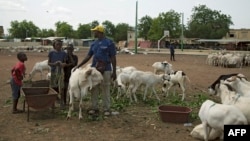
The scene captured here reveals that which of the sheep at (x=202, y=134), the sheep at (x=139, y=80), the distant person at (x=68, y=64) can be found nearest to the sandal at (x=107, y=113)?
the distant person at (x=68, y=64)

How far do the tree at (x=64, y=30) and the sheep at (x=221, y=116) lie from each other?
344ft

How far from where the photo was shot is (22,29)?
363 ft

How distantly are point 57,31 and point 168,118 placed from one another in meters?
107

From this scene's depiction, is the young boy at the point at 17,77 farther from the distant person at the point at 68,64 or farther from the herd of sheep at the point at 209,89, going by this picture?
the herd of sheep at the point at 209,89

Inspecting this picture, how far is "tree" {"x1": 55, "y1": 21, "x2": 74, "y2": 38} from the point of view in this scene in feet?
356

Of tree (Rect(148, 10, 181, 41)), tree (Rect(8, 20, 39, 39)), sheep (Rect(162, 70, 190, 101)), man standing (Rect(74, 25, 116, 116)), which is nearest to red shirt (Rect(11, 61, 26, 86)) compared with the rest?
man standing (Rect(74, 25, 116, 116))

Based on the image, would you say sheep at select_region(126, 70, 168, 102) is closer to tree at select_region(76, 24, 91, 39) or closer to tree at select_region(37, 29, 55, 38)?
tree at select_region(76, 24, 91, 39)

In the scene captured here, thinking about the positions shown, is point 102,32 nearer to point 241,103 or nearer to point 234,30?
point 241,103

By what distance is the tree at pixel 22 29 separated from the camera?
4316 inches

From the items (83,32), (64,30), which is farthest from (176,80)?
(83,32)

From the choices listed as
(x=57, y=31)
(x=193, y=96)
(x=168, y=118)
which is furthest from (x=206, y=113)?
(x=57, y=31)

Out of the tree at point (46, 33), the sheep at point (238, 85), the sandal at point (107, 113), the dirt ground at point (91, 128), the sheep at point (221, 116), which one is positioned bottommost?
the dirt ground at point (91, 128)

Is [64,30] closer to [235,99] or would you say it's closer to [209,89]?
[209,89]

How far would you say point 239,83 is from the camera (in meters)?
8.73
